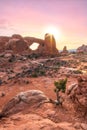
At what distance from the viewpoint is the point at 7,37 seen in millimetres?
71250

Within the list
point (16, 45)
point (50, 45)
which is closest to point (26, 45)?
point (16, 45)

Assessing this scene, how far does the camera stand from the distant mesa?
65.3 meters

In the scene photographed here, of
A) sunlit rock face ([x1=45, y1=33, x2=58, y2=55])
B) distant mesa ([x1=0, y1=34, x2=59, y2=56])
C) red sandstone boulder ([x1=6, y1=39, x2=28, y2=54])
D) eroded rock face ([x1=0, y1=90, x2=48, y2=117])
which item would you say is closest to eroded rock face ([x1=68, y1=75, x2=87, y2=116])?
eroded rock face ([x1=0, y1=90, x2=48, y2=117])

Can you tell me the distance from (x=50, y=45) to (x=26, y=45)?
8059 millimetres

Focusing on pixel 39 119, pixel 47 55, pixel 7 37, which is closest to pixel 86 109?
pixel 39 119

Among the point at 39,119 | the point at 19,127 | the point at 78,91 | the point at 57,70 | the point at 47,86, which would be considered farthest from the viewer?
the point at 57,70

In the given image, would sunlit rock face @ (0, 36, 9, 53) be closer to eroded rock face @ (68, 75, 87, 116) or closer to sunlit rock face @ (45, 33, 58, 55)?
sunlit rock face @ (45, 33, 58, 55)

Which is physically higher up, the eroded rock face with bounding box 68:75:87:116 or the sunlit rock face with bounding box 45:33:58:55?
the sunlit rock face with bounding box 45:33:58:55

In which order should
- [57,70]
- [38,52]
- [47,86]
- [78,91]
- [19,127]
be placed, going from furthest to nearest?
[38,52]
[57,70]
[47,86]
[78,91]
[19,127]

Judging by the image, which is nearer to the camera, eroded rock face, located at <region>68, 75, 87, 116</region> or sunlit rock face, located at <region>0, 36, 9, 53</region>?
eroded rock face, located at <region>68, 75, 87, 116</region>

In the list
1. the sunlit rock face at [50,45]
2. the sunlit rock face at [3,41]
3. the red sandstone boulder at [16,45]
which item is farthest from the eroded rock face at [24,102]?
the sunlit rock face at [50,45]

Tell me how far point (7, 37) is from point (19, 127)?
2331 inches

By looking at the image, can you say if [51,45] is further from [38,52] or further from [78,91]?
[78,91]

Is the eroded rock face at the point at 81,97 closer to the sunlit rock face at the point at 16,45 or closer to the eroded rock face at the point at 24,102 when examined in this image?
the eroded rock face at the point at 24,102
